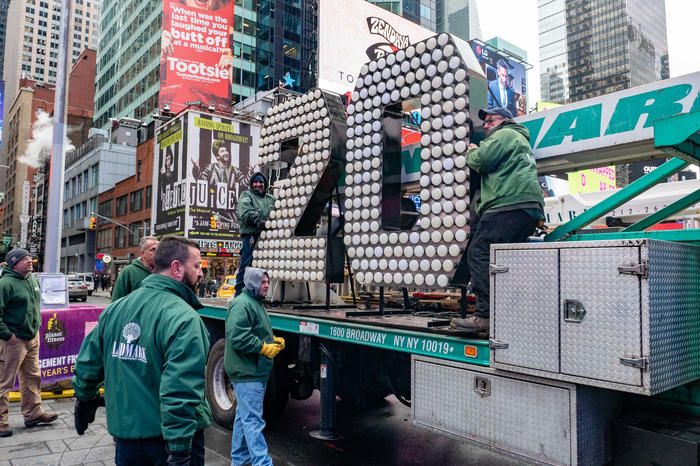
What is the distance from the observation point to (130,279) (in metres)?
5.91

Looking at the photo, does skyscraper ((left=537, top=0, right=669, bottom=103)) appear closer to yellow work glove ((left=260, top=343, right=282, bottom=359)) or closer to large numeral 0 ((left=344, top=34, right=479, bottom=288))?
large numeral 0 ((left=344, top=34, right=479, bottom=288))

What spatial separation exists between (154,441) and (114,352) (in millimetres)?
539

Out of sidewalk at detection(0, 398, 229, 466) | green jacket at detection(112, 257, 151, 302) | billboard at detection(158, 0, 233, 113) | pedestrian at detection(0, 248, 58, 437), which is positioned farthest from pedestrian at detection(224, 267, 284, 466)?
billboard at detection(158, 0, 233, 113)

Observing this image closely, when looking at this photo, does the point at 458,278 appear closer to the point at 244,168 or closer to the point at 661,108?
the point at 661,108

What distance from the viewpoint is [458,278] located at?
4945 millimetres

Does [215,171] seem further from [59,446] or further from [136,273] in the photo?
[59,446]

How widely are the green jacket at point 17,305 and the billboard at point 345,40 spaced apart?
2167cm

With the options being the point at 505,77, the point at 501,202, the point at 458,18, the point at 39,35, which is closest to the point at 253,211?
the point at 501,202

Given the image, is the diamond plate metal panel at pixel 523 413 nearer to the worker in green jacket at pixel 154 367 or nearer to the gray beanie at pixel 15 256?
the worker in green jacket at pixel 154 367

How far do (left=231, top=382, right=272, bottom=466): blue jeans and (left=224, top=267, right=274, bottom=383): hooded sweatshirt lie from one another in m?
0.10

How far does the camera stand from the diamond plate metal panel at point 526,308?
3494 millimetres

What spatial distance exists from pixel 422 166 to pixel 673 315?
2.64 metres

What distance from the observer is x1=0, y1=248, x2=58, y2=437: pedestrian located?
21.4 feet

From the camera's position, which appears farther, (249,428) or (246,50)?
(246,50)
